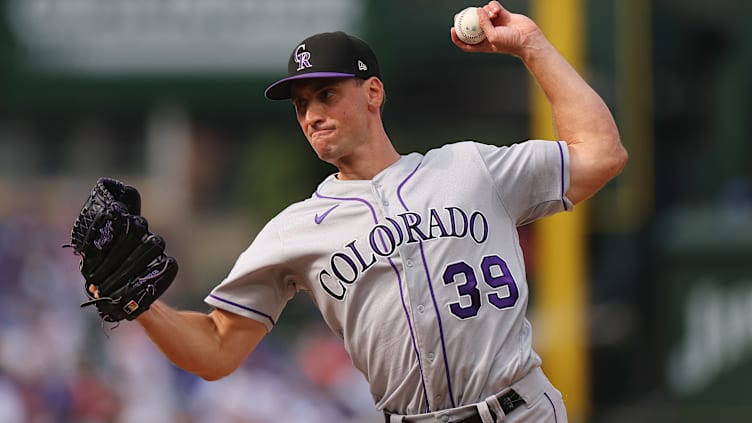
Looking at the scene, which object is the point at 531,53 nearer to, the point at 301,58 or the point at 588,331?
the point at 301,58

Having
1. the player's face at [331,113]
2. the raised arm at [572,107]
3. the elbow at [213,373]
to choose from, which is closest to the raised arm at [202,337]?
the elbow at [213,373]

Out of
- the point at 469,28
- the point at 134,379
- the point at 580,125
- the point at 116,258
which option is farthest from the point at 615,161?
the point at 134,379

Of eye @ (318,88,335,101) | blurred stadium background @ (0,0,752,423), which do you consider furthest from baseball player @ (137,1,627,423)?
blurred stadium background @ (0,0,752,423)

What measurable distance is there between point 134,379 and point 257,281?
5661mm

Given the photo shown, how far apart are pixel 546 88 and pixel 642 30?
23.1ft

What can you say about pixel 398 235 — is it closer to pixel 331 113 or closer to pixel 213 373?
pixel 331 113

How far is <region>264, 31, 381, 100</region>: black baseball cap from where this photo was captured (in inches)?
116

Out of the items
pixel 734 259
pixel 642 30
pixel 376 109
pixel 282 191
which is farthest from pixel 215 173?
pixel 376 109

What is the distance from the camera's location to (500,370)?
2.88 m

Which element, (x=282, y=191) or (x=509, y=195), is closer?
(x=509, y=195)

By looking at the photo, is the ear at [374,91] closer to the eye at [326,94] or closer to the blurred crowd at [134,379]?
the eye at [326,94]

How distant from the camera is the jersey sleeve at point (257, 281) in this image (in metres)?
3.02

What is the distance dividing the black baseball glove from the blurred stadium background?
165 inches

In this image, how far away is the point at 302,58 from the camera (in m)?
2.98
